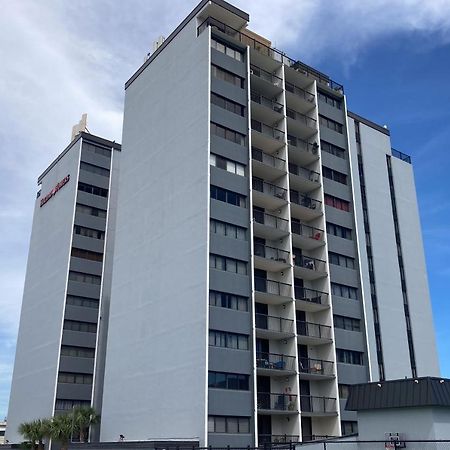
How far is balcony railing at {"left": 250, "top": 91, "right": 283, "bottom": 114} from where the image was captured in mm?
52438

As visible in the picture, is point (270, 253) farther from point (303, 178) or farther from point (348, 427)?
point (348, 427)

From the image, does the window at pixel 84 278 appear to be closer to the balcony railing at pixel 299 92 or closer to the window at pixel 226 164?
the window at pixel 226 164

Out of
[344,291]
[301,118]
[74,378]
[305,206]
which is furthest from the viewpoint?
[74,378]

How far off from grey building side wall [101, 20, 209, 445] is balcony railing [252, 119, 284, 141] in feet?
23.4

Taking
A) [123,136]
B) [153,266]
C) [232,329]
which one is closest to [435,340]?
[232,329]

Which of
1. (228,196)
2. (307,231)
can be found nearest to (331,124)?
(307,231)

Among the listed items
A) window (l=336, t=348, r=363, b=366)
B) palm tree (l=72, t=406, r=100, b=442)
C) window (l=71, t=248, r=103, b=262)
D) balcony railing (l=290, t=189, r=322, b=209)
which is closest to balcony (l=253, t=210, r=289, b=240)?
balcony railing (l=290, t=189, r=322, b=209)

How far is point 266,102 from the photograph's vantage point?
53688mm

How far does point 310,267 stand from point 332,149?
44.4ft

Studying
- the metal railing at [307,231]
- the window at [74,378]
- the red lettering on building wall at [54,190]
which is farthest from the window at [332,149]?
the window at [74,378]

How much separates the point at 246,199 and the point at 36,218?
41943 millimetres

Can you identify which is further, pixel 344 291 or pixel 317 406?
pixel 344 291

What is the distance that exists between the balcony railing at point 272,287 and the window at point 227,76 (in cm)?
1734

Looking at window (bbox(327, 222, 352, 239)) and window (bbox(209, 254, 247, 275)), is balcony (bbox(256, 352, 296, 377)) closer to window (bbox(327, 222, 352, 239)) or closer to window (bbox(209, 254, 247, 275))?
window (bbox(209, 254, 247, 275))
